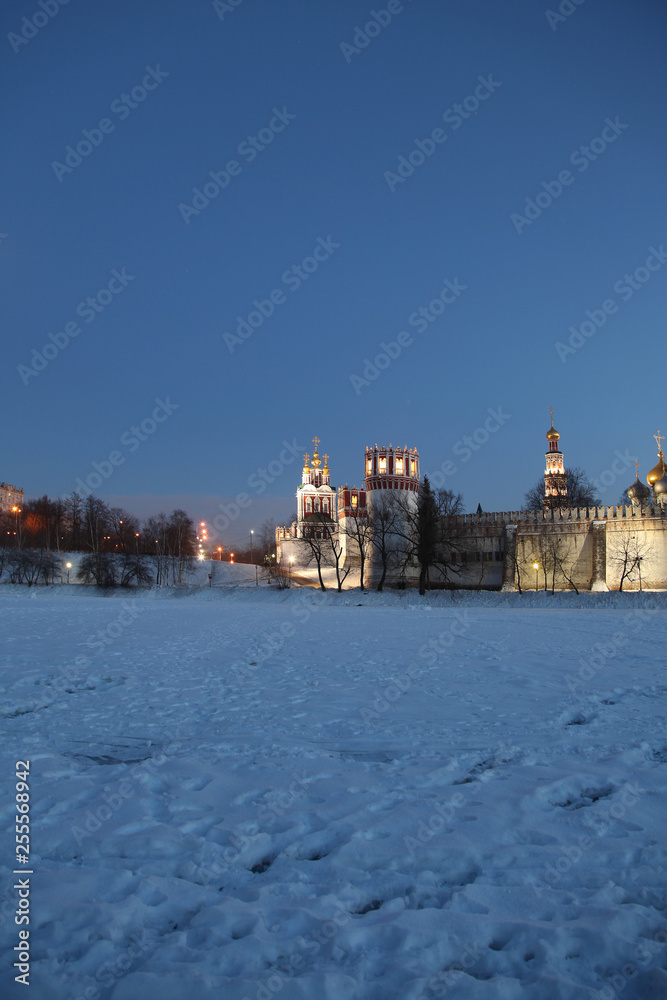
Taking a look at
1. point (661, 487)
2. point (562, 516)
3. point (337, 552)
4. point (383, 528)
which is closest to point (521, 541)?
point (562, 516)

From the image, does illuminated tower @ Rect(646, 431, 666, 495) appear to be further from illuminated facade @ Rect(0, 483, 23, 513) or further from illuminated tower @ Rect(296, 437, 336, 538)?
illuminated facade @ Rect(0, 483, 23, 513)

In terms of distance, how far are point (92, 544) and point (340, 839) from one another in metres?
68.6

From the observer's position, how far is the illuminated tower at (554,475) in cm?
5844

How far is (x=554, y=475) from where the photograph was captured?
6731 centimetres

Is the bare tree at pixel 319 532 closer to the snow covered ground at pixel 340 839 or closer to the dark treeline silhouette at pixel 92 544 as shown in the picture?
the dark treeline silhouette at pixel 92 544

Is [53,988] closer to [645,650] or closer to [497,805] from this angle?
[497,805]

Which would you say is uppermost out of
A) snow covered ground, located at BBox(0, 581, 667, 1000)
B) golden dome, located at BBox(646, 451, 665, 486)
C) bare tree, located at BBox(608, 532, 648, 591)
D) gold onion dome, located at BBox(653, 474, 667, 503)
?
golden dome, located at BBox(646, 451, 665, 486)

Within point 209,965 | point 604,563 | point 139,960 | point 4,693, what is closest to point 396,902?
point 209,965

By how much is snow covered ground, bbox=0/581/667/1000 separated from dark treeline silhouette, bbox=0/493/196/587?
44346 mm

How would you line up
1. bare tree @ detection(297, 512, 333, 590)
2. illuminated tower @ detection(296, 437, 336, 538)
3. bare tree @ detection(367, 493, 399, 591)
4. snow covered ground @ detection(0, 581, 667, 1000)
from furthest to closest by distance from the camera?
illuminated tower @ detection(296, 437, 336, 538)
bare tree @ detection(297, 512, 333, 590)
bare tree @ detection(367, 493, 399, 591)
snow covered ground @ detection(0, 581, 667, 1000)

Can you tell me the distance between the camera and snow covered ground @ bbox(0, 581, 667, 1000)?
8.96ft

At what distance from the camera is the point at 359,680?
A: 30.8 ft

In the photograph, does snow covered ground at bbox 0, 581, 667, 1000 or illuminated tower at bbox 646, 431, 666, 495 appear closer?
snow covered ground at bbox 0, 581, 667, 1000

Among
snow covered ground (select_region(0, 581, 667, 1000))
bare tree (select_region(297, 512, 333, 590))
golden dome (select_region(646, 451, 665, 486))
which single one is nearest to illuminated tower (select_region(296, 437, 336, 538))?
bare tree (select_region(297, 512, 333, 590))
